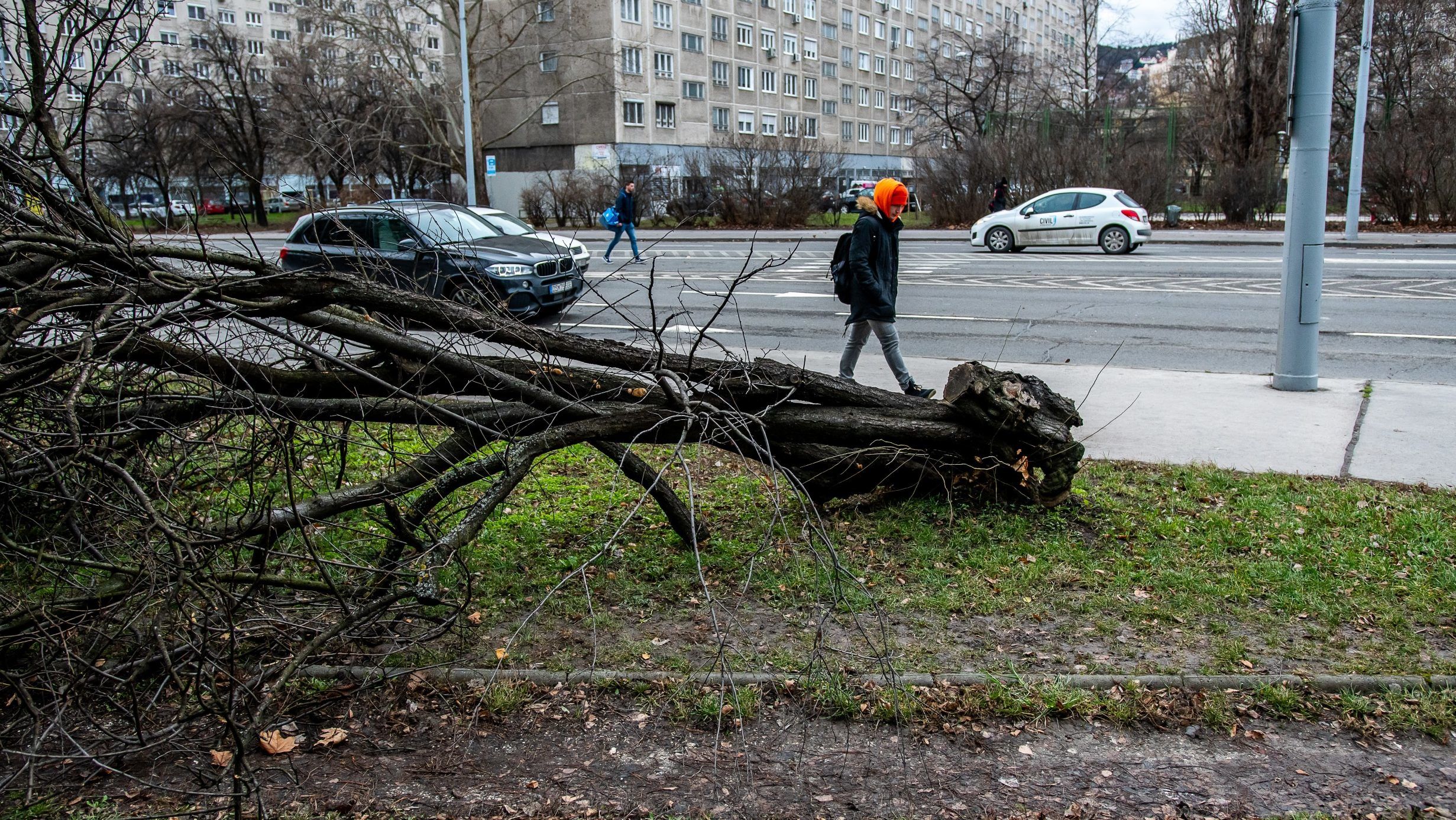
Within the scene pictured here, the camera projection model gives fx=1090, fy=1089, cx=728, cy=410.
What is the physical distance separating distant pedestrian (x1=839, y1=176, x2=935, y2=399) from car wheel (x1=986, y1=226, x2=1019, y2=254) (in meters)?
18.2

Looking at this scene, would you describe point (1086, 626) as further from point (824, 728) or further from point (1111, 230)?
point (1111, 230)

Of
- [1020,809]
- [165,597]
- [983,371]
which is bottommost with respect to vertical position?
[1020,809]

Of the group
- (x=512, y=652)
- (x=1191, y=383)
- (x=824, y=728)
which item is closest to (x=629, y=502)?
(x=512, y=652)

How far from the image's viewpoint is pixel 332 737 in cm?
390

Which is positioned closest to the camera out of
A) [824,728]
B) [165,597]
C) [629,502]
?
[165,597]

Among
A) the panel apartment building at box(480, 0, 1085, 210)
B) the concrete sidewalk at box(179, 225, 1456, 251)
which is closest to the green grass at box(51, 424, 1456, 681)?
the concrete sidewalk at box(179, 225, 1456, 251)

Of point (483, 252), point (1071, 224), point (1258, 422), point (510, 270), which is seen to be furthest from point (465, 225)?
point (1071, 224)

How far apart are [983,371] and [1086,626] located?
4.93 feet

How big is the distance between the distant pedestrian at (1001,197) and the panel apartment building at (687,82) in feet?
58.4

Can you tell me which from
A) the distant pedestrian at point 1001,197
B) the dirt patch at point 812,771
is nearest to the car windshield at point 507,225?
the dirt patch at point 812,771

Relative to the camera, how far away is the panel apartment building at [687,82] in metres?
62.6

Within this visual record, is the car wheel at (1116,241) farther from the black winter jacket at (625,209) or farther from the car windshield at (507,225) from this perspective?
the car windshield at (507,225)

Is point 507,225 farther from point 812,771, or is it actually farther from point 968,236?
point 968,236

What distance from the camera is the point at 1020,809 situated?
11.1 ft
